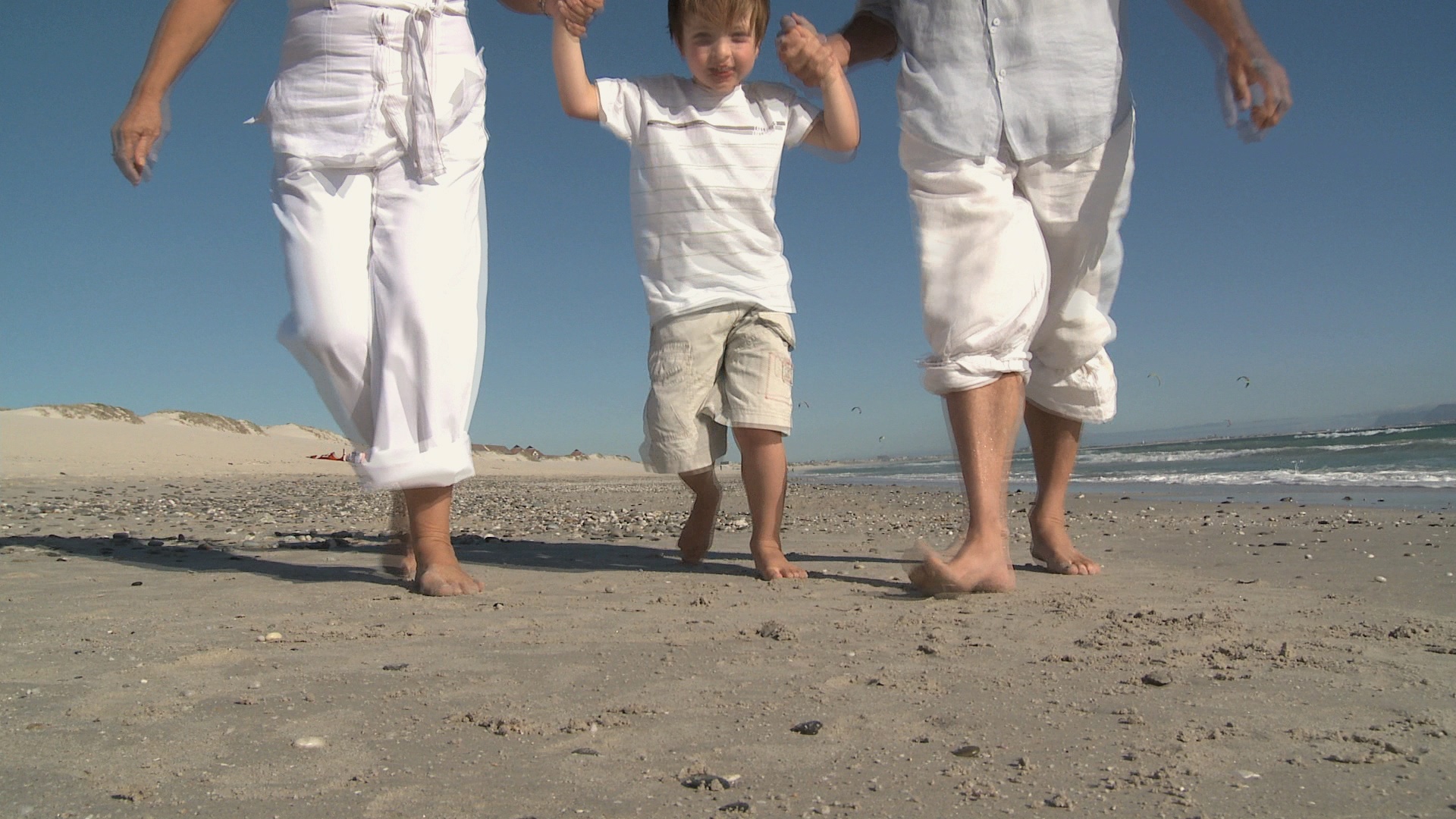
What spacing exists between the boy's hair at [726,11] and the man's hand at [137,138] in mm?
1594

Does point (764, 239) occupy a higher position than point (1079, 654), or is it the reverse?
point (764, 239)

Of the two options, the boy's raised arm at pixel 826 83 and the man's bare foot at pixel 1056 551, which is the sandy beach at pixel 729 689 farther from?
the boy's raised arm at pixel 826 83

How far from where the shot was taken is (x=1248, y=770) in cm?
128

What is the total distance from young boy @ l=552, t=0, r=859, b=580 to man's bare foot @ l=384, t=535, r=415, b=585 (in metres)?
0.82

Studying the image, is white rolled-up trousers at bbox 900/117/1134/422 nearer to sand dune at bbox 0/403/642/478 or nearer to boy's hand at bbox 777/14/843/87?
boy's hand at bbox 777/14/843/87

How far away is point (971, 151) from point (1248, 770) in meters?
1.93

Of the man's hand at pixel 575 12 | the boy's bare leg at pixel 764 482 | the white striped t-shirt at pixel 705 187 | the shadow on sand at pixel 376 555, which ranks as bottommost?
the shadow on sand at pixel 376 555

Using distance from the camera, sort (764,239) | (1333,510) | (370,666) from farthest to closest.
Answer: (1333,510)
(764,239)
(370,666)

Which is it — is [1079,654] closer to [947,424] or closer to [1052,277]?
[947,424]

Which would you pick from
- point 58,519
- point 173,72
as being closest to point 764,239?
point 173,72

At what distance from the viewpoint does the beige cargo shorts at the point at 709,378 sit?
131 inches


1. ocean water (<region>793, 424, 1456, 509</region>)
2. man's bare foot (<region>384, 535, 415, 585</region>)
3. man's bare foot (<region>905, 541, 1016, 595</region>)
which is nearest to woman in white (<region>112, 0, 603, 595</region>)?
man's bare foot (<region>384, 535, 415, 585</region>)

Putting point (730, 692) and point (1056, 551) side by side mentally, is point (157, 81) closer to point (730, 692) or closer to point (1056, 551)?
Answer: point (730, 692)

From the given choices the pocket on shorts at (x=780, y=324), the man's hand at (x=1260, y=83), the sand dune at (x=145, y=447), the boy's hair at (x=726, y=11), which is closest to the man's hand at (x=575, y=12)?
the boy's hair at (x=726, y=11)
